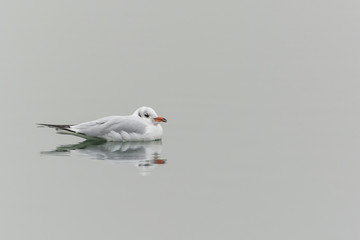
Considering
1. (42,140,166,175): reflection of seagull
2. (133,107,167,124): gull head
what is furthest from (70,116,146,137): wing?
(133,107,167,124): gull head

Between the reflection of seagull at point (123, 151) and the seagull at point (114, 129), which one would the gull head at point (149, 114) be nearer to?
the seagull at point (114, 129)

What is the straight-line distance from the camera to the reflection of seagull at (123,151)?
11742 mm

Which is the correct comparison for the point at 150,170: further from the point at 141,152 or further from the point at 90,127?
the point at 90,127

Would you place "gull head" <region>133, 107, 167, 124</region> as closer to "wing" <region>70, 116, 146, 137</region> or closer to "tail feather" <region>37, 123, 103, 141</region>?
"wing" <region>70, 116, 146, 137</region>

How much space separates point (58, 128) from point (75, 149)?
4.16 feet

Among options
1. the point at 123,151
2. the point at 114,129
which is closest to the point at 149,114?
the point at 114,129

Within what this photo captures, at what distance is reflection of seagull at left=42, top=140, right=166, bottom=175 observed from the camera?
11742mm

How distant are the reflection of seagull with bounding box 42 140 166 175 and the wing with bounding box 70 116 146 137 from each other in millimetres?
280

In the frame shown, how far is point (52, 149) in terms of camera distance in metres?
13.1

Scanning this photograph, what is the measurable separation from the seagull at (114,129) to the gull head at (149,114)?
216mm

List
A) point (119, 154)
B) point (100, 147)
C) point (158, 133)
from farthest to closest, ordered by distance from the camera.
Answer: point (158, 133) → point (100, 147) → point (119, 154)

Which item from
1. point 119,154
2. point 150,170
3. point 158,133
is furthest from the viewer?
point 158,133

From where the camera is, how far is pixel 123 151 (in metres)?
13.0

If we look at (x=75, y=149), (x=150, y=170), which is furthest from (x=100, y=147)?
(x=150, y=170)
